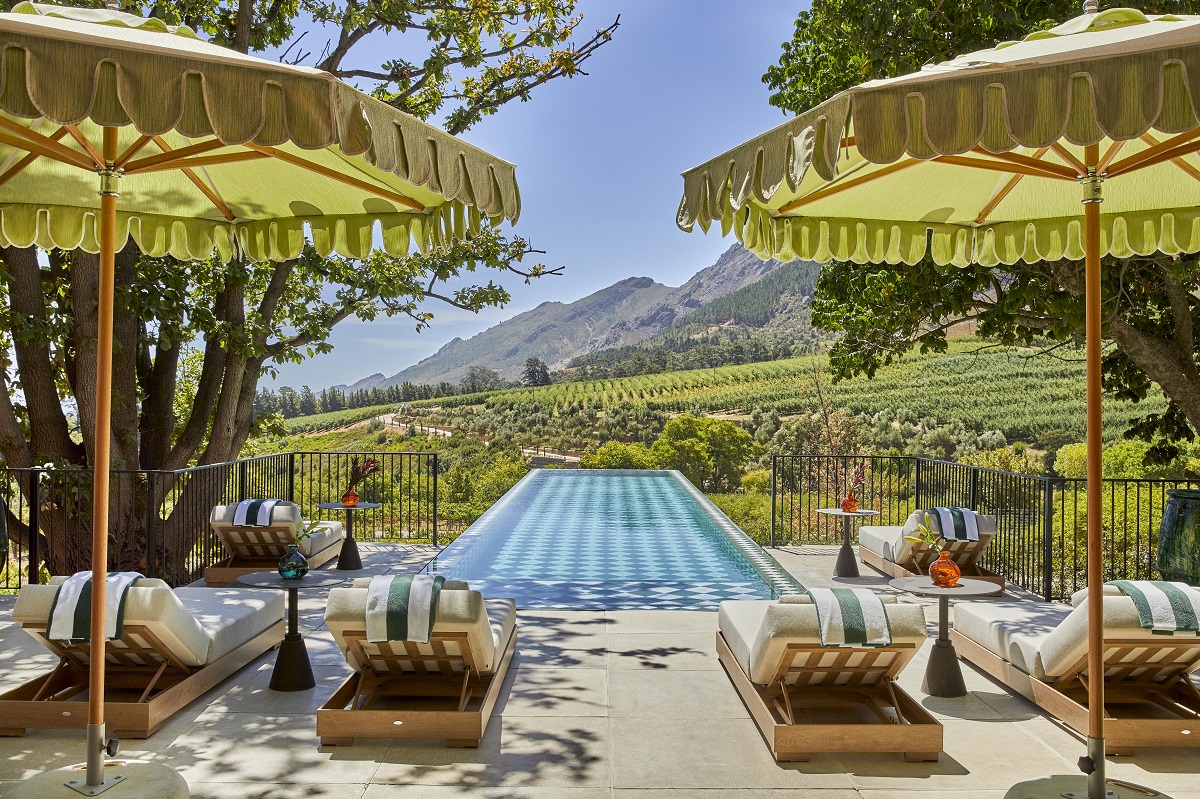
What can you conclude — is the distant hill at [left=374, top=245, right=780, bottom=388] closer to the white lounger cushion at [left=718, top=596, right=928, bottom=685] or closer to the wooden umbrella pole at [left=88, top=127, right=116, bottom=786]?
the white lounger cushion at [left=718, top=596, right=928, bottom=685]

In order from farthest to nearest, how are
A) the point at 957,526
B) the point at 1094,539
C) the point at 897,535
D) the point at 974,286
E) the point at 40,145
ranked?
the point at 974,286 → the point at 897,535 → the point at 957,526 → the point at 40,145 → the point at 1094,539

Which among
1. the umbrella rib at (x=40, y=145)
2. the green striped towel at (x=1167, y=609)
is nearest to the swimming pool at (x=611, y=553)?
the green striped towel at (x=1167, y=609)

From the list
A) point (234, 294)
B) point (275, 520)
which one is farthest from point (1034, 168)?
point (234, 294)

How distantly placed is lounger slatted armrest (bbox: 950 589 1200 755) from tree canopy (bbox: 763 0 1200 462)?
4.03m

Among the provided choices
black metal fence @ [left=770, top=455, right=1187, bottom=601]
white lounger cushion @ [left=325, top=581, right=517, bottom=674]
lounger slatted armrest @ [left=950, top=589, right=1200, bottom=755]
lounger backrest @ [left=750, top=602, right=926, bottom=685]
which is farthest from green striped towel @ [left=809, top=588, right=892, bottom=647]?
black metal fence @ [left=770, top=455, right=1187, bottom=601]

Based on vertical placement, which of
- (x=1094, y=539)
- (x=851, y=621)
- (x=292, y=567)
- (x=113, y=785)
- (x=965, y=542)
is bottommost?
(x=113, y=785)

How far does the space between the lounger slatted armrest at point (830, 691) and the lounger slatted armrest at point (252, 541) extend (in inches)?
187

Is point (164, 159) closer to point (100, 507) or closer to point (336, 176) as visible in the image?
point (336, 176)

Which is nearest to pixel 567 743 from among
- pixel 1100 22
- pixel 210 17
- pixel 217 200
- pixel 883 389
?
pixel 217 200

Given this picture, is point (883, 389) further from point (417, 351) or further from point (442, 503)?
point (417, 351)

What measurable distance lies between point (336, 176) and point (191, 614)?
2.33 meters

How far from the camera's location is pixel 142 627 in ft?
12.9

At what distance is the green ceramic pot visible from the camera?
7129mm

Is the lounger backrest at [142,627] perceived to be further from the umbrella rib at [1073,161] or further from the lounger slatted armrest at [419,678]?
the umbrella rib at [1073,161]
